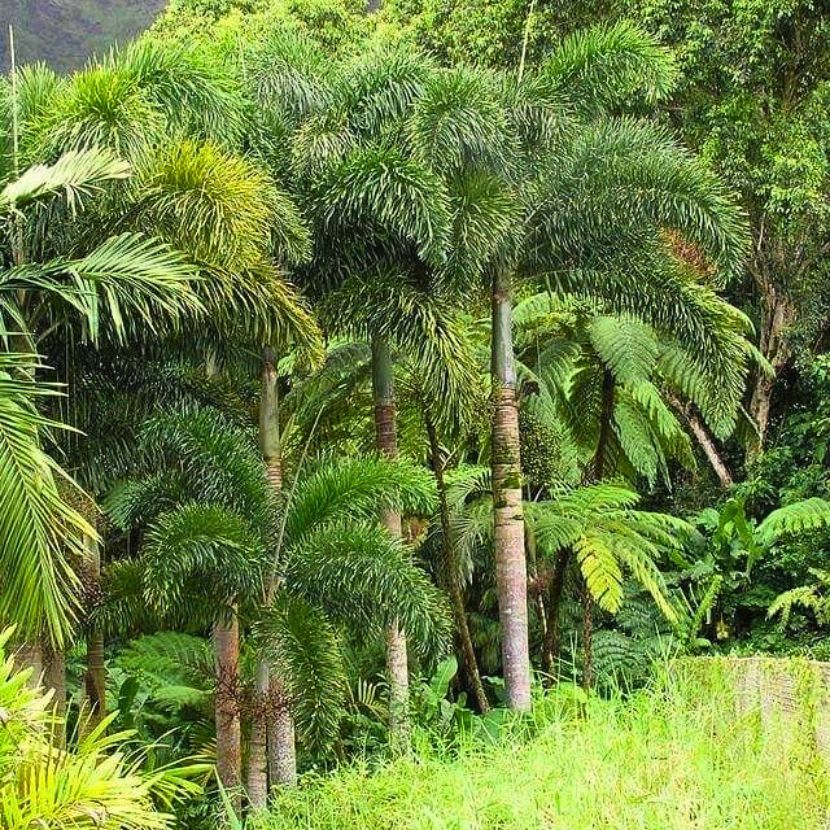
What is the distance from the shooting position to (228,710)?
28.5ft

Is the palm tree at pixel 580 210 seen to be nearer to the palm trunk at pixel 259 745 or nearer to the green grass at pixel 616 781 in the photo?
the palm trunk at pixel 259 745

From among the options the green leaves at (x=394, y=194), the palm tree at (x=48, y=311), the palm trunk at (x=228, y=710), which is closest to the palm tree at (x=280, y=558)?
the palm trunk at (x=228, y=710)

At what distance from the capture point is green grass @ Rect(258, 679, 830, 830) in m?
4.45

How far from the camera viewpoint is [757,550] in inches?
562

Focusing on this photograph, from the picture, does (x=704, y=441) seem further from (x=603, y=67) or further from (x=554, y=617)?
(x=603, y=67)

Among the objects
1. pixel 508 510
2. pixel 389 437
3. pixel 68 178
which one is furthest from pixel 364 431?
pixel 68 178

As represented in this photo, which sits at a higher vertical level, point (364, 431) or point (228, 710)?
point (364, 431)

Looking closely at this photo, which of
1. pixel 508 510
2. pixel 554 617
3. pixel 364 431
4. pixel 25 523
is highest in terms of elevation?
pixel 364 431

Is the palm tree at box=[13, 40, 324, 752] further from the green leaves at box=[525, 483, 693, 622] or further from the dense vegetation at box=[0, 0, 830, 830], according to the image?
the green leaves at box=[525, 483, 693, 622]

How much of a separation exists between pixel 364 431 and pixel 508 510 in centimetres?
212

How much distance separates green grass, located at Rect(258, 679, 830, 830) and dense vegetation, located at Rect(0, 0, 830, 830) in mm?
29

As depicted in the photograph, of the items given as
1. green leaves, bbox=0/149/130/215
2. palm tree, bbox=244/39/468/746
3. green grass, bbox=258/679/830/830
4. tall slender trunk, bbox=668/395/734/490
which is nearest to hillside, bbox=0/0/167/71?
tall slender trunk, bbox=668/395/734/490

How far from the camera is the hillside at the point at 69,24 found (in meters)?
→ 37.3

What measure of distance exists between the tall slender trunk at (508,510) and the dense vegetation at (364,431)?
30mm
